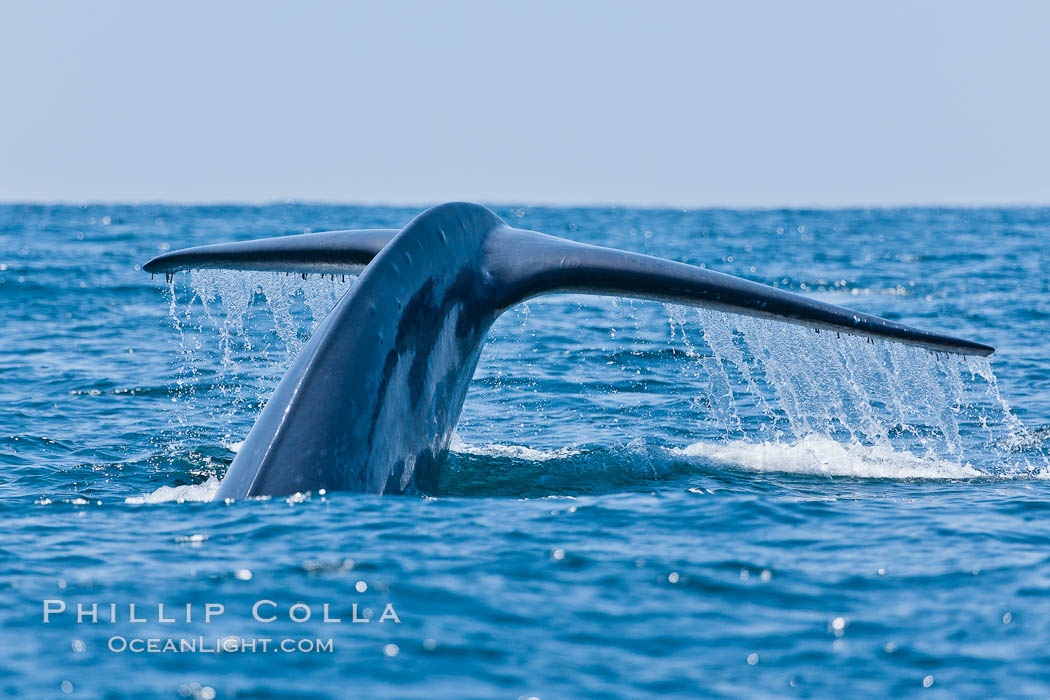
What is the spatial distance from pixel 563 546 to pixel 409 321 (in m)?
1.79

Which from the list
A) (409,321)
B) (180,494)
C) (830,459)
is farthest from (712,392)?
(409,321)

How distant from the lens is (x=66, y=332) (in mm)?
22703

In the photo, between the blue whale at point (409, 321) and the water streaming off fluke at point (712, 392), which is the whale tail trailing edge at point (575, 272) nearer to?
the blue whale at point (409, 321)

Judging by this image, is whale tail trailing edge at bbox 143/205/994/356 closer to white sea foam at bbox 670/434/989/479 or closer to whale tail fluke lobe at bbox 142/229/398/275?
whale tail fluke lobe at bbox 142/229/398/275

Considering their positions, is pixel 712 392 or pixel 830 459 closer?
pixel 830 459

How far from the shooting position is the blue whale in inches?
309

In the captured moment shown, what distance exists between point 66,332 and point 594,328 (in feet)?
30.7

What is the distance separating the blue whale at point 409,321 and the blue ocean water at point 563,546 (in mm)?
305

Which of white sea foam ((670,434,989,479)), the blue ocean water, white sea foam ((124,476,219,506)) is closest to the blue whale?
the blue ocean water

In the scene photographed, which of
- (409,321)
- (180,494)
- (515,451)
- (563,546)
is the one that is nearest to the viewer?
(563,546)

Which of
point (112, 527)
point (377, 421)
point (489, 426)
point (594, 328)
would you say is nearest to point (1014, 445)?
point (489, 426)

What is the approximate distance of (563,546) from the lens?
7.92 meters

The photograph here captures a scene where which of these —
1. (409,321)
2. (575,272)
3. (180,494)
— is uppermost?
(575,272)

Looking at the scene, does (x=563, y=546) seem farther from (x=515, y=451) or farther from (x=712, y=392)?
(x=712, y=392)
